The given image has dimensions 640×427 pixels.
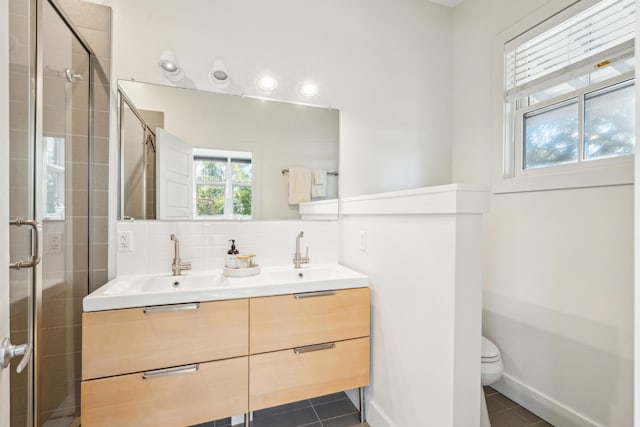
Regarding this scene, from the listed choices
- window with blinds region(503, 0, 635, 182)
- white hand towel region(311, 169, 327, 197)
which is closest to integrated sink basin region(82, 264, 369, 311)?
white hand towel region(311, 169, 327, 197)

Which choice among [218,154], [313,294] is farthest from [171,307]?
[218,154]

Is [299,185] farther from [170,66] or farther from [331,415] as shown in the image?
[331,415]

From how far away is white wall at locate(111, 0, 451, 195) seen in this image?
1.79m

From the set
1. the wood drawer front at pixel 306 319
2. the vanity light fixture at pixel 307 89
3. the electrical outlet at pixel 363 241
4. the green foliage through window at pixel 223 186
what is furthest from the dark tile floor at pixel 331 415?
the vanity light fixture at pixel 307 89

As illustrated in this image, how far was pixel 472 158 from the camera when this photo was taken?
2330 millimetres

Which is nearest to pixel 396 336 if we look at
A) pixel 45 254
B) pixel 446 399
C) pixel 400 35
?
pixel 446 399

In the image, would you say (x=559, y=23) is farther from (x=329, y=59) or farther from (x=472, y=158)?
(x=329, y=59)

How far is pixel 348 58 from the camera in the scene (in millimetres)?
2182

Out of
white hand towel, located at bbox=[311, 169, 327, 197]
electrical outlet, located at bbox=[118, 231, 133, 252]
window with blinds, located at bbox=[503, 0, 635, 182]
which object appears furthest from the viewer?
white hand towel, located at bbox=[311, 169, 327, 197]

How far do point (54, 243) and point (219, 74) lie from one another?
126 cm

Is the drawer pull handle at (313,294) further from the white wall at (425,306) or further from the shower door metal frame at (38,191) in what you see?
the shower door metal frame at (38,191)

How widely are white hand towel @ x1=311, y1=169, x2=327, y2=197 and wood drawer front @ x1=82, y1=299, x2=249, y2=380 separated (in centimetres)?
93

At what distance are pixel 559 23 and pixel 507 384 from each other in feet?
7.38

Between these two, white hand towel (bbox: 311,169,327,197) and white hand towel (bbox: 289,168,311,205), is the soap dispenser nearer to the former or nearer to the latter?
white hand towel (bbox: 289,168,311,205)
